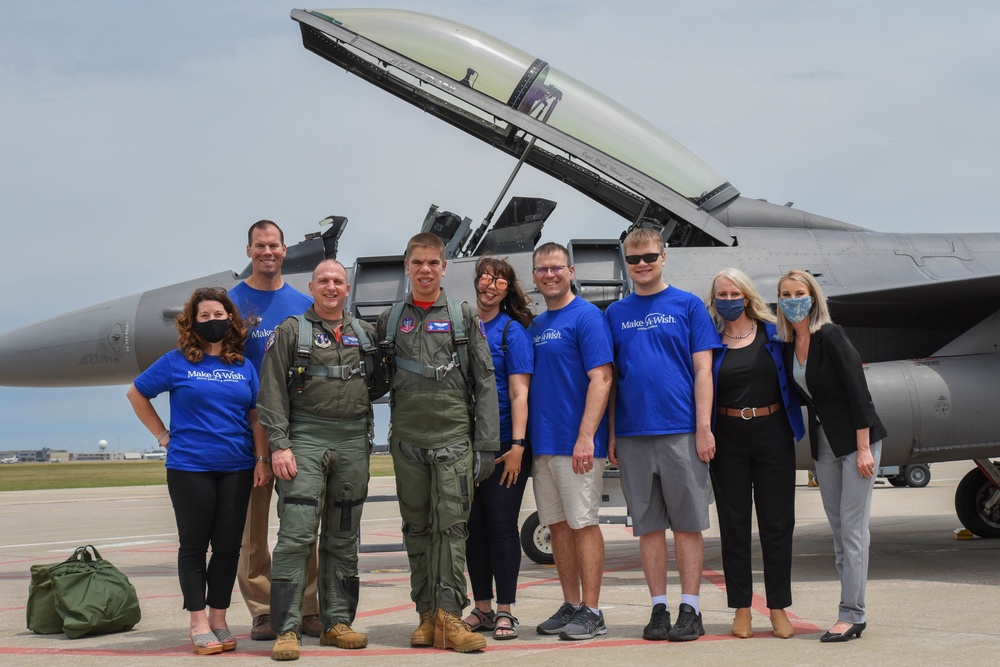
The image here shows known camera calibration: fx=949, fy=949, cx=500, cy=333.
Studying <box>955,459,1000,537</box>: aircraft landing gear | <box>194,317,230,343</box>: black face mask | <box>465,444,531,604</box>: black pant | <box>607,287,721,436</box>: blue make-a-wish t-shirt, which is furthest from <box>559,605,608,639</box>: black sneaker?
<box>955,459,1000,537</box>: aircraft landing gear

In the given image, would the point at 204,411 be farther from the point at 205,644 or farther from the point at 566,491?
the point at 566,491

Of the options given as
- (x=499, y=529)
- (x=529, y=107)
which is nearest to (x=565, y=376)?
(x=499, y=529)

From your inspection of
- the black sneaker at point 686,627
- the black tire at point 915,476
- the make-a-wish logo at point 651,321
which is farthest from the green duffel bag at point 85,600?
the black tire at point 915,476

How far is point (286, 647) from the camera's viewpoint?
455 centimetres

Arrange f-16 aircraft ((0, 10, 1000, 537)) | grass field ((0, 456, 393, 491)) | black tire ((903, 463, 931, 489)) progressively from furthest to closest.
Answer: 1. grass field ((0, 456, 393, 491))
2. black tire ((903, 463, 931, 489))
3. f-16 aircraft ((0, 10, 1000, 537))

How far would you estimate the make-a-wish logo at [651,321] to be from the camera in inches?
200

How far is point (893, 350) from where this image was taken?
8.38 meters

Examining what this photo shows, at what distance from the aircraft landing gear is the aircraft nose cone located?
8.59 m

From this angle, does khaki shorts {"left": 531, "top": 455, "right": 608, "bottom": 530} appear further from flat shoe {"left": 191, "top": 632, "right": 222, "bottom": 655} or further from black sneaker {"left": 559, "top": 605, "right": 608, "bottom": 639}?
flat shoe {"left": 191, "top": 632, "right": 222, "bottom": 655}

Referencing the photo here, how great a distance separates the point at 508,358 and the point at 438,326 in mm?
469

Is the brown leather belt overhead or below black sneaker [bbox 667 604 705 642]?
overhead

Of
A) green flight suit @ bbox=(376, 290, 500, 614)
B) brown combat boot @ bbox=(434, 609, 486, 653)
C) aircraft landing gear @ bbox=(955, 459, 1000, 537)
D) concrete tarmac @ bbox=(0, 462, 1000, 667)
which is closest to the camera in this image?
concrete tarmac @ bbox=(0, 462, 1000, 667)

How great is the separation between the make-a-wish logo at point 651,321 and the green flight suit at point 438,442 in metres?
0.83

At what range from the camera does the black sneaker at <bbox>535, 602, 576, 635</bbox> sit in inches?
201
